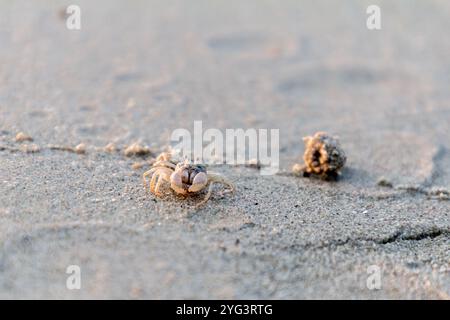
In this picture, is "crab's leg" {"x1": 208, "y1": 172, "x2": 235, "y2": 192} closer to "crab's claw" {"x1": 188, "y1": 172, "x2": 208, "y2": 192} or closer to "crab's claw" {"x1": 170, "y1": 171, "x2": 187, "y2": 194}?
"crab's claw" {"x1": 188, "y1": 172, "x2": 208, "y2": 192}

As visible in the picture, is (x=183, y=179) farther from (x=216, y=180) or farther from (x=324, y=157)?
(x=324, y=157)

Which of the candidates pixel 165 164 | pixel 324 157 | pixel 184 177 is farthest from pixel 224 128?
pixel 184 177

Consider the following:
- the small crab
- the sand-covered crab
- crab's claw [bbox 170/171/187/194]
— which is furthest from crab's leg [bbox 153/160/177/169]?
the sand-covered crab

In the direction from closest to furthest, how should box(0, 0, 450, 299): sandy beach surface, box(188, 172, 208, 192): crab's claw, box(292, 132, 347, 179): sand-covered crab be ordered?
box(0, 0, 450, 299): sandy beach surface, box(188, 172, 208, 192): crab's claw, box(292, 132, 347, 179): sand-covered crab

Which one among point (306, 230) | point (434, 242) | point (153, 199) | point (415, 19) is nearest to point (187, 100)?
point (153, 199)

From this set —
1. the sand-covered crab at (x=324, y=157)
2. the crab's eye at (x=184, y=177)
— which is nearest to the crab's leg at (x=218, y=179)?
the crab's eye at (x=184, y=177)
